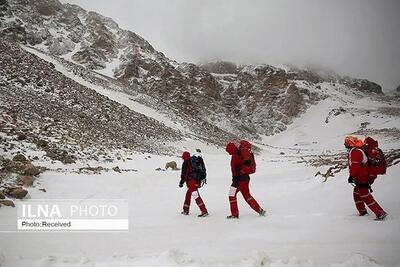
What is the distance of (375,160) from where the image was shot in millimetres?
6871

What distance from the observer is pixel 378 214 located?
6859 mm

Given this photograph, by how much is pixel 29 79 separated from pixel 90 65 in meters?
52.6

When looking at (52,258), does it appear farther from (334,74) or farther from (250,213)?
(334,74)

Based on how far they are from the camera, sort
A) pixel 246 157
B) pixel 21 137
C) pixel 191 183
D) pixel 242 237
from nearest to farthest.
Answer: pixel 242 237
pixel 246 157
pixel 191 183
pixel 21 137

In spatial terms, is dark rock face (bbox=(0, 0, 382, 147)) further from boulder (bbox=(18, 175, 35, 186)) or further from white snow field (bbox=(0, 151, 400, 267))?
white snow field (bbox=(0, 151, 400, 267))

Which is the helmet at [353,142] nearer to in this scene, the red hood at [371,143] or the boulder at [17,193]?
the red hood at [371,143]

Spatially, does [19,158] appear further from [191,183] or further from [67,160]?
[191,183]

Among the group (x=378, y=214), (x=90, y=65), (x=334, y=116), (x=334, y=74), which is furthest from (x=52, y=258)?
(x=334, y=74)

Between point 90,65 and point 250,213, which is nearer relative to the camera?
point 250,213

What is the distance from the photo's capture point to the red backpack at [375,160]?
22.5ft

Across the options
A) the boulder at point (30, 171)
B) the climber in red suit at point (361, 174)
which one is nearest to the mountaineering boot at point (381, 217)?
the climber in red suit at point (361, 174)

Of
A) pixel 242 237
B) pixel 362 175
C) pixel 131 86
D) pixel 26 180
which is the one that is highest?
pixel 131 86

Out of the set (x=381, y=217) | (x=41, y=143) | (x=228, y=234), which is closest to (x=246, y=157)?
(x=228, y=234)

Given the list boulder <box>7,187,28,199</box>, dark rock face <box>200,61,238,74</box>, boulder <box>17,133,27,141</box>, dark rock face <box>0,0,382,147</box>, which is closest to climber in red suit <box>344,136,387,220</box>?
boulder <box>7,187,28,199</box>
